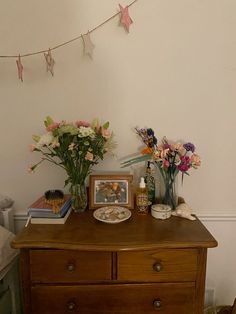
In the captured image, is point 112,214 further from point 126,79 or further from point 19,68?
point 19,68

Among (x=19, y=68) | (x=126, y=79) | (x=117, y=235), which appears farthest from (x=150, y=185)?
(x=19, y=68)

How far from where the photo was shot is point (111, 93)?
4.71 ft

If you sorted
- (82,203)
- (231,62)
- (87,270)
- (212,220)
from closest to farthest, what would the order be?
(87,270)
(82,203)
(231,62)
(212,220)

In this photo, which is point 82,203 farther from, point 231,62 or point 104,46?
point 231,62

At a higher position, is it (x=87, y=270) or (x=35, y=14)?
(x=35, y=14)

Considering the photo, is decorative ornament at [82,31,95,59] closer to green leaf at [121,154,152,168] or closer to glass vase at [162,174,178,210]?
green leaf at [121,154,152,168]

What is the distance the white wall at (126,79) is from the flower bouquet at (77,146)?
24 cm

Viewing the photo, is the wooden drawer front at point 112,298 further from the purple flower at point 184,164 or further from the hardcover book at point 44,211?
the purple flower at point 184,164

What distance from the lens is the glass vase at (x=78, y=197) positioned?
4.25 feet

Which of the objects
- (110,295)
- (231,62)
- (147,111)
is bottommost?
(110,295)

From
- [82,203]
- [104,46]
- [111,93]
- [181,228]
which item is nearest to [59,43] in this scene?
[104,46]

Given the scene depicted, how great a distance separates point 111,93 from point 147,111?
225 mm

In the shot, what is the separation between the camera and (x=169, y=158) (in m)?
1.27

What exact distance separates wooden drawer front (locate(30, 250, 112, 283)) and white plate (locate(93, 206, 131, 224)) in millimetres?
169
